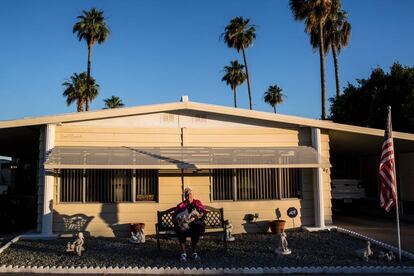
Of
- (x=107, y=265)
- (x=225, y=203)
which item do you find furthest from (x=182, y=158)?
(x=107, y=265)

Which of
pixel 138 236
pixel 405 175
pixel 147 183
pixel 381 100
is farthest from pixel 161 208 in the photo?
pixel 381 100

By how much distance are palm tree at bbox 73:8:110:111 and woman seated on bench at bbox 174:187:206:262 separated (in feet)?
97.3

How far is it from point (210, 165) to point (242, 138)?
1.50 meters

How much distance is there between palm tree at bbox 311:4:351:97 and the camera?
29.5 meters

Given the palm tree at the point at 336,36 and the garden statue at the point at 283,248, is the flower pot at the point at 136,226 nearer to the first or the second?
the garden statue at the point at 283,248

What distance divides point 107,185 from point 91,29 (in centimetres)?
2784

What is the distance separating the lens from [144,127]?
11.5 m

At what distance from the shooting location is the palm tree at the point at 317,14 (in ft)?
85.5

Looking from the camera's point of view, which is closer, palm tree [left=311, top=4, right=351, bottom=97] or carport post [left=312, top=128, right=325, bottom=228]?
carport post [left=312, top=128, right=325, bottom=228]

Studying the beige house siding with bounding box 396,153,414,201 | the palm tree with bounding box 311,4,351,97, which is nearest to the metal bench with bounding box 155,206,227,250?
the beige house siding with bounding box 396,153,414,201

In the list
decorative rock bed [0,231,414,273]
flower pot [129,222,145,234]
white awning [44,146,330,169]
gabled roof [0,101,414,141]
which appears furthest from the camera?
gabled roof [0,101,414,141]

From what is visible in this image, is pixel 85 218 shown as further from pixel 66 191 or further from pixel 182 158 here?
pixel 182 158

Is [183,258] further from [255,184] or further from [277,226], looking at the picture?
[255,184]

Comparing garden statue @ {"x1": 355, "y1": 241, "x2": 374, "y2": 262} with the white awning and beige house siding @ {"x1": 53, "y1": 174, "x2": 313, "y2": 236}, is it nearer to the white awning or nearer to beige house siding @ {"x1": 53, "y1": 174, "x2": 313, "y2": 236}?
the white awning
